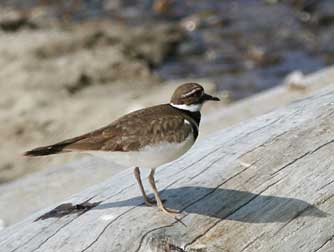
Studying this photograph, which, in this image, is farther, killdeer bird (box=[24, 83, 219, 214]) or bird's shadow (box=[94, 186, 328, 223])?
bird's shadow (box=[94, 186, 328, 223])

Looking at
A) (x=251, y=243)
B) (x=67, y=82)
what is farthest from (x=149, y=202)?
(x=67, y=82)

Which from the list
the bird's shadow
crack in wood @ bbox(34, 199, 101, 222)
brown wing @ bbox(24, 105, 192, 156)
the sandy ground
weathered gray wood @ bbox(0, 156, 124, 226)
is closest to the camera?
brown wing @ bbox(24, 105, 192, 156)

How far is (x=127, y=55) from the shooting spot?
11.0 meters

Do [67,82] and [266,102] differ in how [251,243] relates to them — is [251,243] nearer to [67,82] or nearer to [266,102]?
[266,102]

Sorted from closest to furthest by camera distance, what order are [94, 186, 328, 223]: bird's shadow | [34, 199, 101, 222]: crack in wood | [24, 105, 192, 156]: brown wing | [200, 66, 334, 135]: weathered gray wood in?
[24, 105, 192, 156]: brown wing, [94, 186, 328, 223]: bird's shadow, [34, 199, 101, 222]: crack in wood, [200, 66, 334, 135]: weathered gray wood

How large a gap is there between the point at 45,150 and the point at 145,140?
50 cm

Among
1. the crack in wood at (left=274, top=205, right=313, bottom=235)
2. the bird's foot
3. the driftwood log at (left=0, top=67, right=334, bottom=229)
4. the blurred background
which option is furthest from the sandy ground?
the crack in wood at (left=274, top=205, right=313, bottom=235)

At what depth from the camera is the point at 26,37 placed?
37.3ft

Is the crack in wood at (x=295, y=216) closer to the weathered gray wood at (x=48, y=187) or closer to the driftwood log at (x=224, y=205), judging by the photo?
the driftwood log at (x=224, y=205)

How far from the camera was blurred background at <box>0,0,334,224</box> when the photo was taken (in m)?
9.06

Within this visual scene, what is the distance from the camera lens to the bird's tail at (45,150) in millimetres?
3818

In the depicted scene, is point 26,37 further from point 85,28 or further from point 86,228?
point 86,228

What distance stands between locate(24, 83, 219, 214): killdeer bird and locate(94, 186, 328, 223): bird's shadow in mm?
145

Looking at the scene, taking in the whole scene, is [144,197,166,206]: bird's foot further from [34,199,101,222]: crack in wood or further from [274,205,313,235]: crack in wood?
[274,205,313,235]: crack in wood
